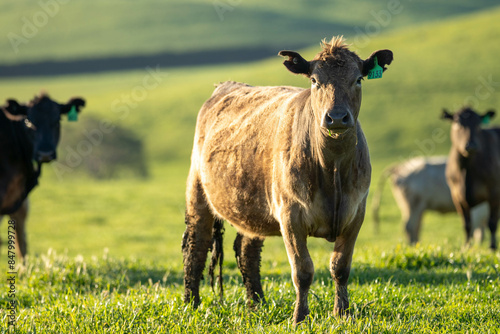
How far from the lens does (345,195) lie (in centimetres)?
533

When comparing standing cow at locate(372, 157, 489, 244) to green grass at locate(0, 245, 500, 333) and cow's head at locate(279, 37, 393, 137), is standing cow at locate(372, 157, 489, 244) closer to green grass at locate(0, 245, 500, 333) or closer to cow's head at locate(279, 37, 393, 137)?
green grass at locate(0, 245, 500, 333)

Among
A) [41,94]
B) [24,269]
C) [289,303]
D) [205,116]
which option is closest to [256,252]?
[289,303]

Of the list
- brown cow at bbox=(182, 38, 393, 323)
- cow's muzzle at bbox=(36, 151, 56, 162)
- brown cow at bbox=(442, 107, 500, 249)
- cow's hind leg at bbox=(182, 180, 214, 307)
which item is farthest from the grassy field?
cow's muzzle at bbox=(36, 151, 56, 162)

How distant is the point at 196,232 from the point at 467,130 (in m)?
7.77

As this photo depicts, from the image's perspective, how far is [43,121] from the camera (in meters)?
9.66

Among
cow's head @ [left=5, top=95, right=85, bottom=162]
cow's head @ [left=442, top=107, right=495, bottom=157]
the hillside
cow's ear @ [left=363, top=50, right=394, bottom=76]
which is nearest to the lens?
cow's ear @ [left=363, top=50, right=394, bottom=76]

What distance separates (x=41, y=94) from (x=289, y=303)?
6.06 m

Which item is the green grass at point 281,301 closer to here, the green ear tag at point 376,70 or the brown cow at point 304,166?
the brown cow at point 304,166

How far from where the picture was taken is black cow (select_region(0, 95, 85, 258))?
940 cm

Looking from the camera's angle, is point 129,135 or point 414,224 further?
point 129,135

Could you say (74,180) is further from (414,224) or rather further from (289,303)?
(289,303)

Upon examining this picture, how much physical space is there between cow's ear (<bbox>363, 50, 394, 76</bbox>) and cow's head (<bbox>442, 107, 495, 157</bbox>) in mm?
7347

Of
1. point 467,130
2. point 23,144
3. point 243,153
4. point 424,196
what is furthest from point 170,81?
point 243,153

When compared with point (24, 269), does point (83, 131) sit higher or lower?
higher
